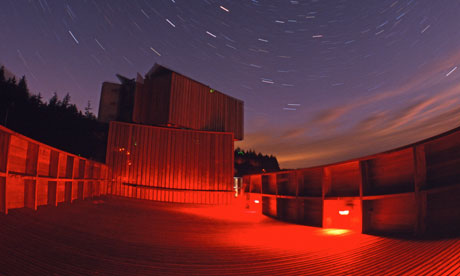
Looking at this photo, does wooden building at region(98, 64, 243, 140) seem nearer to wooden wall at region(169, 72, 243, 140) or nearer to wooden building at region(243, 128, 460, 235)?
wooden wall at region(169, 72, 243, 140)

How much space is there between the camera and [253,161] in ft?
194

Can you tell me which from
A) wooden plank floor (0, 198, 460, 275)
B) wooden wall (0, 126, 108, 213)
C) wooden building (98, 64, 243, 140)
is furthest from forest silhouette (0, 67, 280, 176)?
wooden plank floor (0, 198, 460, 275)

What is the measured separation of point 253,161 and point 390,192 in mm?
51826

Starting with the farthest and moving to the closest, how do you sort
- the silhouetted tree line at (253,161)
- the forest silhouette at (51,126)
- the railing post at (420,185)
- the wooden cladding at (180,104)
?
1. the silhouetted tree line at (253,161)
2. the forest silhouette at (51,126)
3. the wooden cladding at (180,104)
4. the railing post at (420,185)

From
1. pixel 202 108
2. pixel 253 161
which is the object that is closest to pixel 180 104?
pixel 202 108

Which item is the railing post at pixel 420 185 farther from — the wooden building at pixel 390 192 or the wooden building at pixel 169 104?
the wooden building at pixel 169 104

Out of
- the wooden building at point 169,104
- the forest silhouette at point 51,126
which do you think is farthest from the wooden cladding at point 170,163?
the forest silhouette at point 51,126

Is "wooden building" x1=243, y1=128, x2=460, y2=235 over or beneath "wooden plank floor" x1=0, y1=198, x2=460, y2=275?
over

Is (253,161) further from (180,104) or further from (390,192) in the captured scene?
(390,192)

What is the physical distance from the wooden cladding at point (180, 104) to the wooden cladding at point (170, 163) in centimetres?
156

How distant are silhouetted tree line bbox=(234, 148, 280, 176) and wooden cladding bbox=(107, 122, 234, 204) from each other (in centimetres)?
3435

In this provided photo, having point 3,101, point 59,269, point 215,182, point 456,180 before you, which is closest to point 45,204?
point 59,269

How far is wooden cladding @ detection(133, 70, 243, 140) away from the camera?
19.6 metres

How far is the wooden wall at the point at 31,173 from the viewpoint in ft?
18.8
